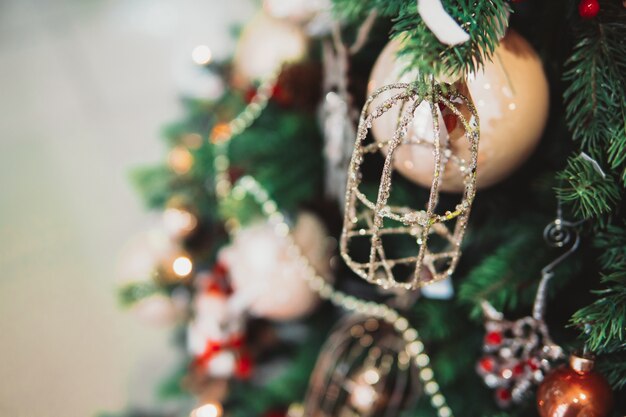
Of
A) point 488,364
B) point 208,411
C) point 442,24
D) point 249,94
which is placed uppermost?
point 442,24

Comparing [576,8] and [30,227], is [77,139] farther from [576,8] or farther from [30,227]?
[576,8]

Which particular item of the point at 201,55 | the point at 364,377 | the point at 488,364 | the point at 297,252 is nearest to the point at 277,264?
the point at 297,252

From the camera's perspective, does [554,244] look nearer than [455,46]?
No

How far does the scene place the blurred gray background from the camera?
966 millimetres

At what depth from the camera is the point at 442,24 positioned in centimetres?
34

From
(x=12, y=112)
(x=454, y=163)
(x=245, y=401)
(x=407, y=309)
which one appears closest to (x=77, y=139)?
(x=12, y=112)

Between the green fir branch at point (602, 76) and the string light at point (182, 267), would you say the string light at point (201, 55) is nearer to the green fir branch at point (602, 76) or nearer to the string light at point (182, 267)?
the string light at point (182, 267)

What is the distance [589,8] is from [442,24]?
0.18 m

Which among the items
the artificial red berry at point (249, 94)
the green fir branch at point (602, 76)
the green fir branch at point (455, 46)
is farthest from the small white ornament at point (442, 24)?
the artificial red berry at point (249, 94)

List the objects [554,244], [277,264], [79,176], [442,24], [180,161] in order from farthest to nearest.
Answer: [79,176]
[180,161]
[277,264]
[554,244]
[442,24]

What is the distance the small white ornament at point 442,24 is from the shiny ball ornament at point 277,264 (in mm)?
412

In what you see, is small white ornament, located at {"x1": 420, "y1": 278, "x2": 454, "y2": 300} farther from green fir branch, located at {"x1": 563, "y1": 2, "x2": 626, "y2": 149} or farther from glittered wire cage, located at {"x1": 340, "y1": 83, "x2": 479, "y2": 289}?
green fir branch, located at {"x1": 563, "y1": 2, "x2": 626, "y2": 149}

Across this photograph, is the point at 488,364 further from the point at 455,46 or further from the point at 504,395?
the point at 455,46

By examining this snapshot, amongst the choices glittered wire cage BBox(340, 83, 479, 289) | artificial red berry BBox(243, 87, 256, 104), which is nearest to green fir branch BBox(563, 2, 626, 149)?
glittered wire cage BBox(340, 83, 479, 289)
